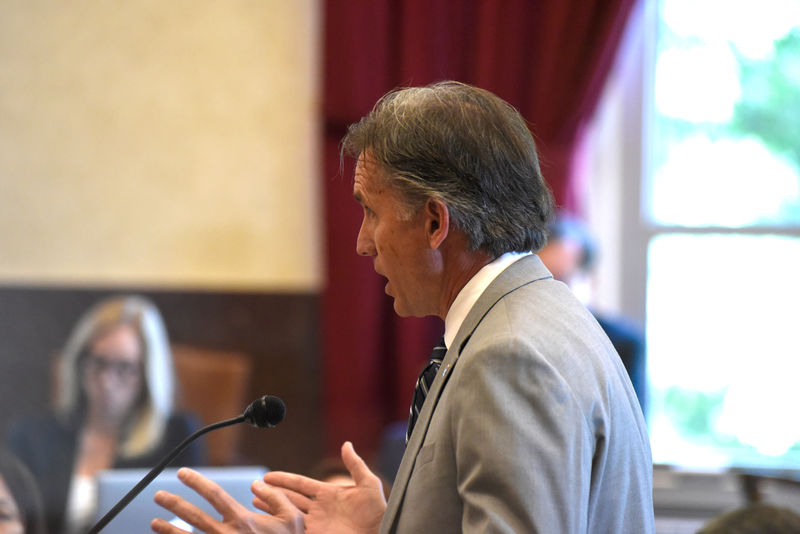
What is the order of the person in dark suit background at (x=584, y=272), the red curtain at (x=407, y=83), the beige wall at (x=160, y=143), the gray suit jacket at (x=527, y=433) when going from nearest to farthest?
the gray suit jacket at (x=527, y=433), the person in dark suit background at (x=584, y=272), the red curtain at (x=407, y=83), the beige wall at (x=160, y=143)

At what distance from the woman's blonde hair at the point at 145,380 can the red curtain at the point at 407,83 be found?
0.95 meters

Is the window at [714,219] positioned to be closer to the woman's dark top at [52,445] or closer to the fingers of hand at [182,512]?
the woman's dark top at [52,445]

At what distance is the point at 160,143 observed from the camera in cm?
390

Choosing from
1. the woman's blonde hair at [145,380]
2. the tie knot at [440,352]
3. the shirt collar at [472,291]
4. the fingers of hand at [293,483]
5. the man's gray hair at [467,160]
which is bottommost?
the woman's blonde hair at [145,380]

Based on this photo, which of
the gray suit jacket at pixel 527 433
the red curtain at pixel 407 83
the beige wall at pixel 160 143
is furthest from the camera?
the beige wall at pixel 160 143

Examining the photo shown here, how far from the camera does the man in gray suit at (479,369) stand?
3.56 feet

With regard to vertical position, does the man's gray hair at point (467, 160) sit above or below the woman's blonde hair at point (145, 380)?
above

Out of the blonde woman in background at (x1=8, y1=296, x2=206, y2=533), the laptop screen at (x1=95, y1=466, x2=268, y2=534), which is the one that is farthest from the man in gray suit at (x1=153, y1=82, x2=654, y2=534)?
the blonde woman in background at (x1=8, y1=296, x2=206, y2=533)

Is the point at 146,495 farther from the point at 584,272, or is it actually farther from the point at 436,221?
the point at 584,272

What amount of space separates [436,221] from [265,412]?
0.42m

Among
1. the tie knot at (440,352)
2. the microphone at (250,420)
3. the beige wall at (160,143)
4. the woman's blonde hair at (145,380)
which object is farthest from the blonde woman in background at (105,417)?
the tie knot at (440,352)

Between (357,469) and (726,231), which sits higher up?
(357,469)

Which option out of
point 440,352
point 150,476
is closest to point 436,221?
point 440,352

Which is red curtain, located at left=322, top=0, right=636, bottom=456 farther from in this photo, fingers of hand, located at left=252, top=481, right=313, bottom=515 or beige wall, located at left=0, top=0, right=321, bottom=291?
fingers of hand, located at left=252, top=481, right=313, bottom=515
